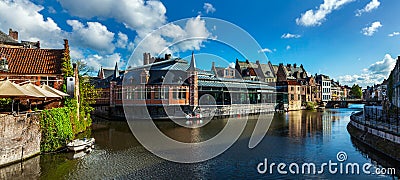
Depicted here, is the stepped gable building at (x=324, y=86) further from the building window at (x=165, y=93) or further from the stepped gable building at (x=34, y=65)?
the stepped gable building at (x=34, y=65)

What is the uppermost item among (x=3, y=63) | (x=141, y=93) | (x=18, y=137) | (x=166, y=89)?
(x=3, y=63)

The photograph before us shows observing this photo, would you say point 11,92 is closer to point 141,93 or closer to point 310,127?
point 141,93

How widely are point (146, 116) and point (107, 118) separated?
8773mm

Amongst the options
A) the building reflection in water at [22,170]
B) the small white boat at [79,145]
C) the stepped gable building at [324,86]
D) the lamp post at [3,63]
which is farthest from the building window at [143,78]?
the stepped gable building at [324,86]

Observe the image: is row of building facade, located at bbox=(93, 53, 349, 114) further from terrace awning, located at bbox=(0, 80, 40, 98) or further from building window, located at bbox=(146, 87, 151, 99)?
terrace awning, located at bbox=(0, 80, 40, 98)

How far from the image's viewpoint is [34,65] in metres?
27.7

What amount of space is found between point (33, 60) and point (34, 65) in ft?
2.68

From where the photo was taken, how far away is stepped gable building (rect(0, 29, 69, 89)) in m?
26.6

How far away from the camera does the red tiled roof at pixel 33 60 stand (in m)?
27.1

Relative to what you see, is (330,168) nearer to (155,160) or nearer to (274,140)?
(274,140)

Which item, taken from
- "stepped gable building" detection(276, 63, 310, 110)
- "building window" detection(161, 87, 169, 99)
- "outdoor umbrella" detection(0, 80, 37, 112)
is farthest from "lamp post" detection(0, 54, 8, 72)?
"stepped gable building" detection(276, 63, 310, 110)

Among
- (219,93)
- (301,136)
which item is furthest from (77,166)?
(219,93)
